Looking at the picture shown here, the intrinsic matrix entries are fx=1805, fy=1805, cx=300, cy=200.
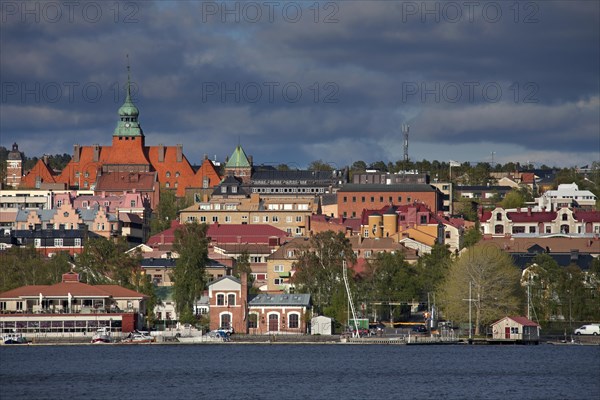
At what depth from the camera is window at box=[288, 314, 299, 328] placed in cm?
12044

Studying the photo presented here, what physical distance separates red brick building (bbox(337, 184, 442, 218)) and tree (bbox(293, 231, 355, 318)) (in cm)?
5066

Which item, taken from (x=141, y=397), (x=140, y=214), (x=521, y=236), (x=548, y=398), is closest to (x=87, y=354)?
Result: (x=141, y=397)

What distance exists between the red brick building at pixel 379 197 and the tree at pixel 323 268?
50.7 m

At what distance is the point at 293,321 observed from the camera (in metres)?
121

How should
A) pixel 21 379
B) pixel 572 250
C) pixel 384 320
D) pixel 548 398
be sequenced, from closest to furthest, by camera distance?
pixel 548 398 → pixel 21 379 → pixel 384 320 → pixel 572 250

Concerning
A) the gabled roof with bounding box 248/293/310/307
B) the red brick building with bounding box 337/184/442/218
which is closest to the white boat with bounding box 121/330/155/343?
the gabled roof with bounding box 248/293/310/307

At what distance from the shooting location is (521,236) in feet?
536

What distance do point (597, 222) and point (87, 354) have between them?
2970 inches

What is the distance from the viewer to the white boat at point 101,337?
380 ft

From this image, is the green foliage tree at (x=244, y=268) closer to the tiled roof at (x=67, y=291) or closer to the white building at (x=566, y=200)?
the tiled roof at (x=67, y=291)

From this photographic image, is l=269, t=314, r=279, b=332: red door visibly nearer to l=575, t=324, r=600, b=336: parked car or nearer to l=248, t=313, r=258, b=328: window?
l=248, t=313, r=258, b=328: window

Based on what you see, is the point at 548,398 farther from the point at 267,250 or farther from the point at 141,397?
the point at 267,250

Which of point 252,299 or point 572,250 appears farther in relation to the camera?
point 572,250

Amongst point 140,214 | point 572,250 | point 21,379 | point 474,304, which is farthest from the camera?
point 140,214
